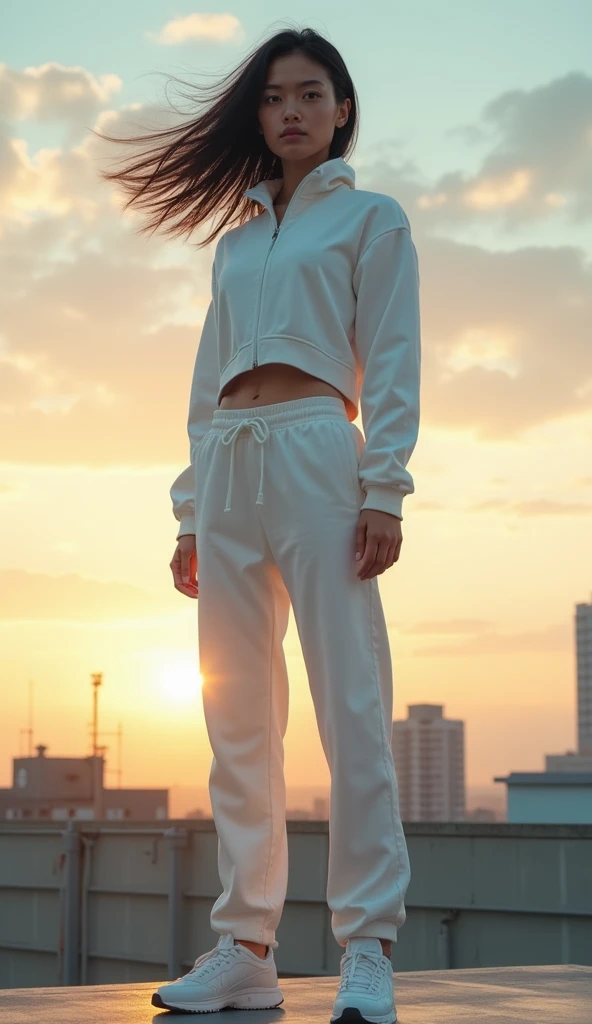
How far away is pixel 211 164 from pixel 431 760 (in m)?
145

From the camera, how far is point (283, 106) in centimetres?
291

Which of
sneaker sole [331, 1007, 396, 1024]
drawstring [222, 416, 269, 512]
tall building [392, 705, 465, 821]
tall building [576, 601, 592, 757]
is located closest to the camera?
sneaker sole [331, 1007, 396, 1024]

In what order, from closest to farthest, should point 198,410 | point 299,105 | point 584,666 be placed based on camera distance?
point 299,105
point 198,410
point 584,666

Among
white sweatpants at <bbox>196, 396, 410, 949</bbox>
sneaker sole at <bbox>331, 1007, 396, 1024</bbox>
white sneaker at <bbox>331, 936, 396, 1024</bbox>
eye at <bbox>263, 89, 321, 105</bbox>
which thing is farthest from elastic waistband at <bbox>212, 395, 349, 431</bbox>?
sneaker sole at <bbox>331, 1007, 396, 1024</bbox>

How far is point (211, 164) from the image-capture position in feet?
10.4

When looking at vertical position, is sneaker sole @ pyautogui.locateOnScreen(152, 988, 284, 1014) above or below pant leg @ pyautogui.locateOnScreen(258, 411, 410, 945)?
below

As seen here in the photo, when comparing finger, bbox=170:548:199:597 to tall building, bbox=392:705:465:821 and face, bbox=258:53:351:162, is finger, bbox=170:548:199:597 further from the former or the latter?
tall building, bbox=392:705:465:821

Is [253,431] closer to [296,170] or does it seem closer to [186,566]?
[186,566]

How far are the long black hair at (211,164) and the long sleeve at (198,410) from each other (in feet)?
0.65

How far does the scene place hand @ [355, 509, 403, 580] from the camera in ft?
8.45

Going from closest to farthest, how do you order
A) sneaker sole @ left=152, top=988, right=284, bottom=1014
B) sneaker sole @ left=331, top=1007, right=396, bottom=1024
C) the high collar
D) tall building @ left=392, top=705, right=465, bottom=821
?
sneaker sole @ left=331, top=1007, right=396, bottom=1024, sneaker sole @ left=152, top=988, right=284, bottom=1014, the high collar, tall building @ left=392, top=705, right=465, bottom=821

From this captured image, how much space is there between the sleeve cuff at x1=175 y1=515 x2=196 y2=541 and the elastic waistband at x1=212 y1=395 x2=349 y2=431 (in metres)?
0.33

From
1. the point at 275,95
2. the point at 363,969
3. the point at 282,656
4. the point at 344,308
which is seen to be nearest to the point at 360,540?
the point at 282,656

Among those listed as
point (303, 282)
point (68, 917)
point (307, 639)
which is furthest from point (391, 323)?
point (68, 917)
